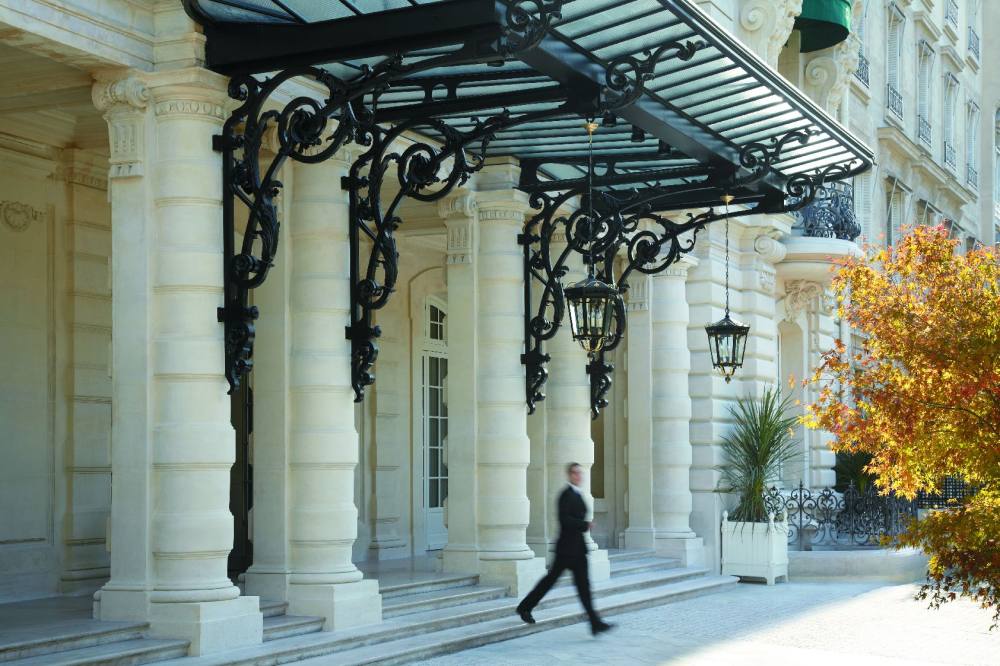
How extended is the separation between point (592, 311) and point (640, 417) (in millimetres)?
7602

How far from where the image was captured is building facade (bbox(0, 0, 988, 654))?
10.5 m

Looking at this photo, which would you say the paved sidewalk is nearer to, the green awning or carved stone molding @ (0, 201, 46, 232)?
carved stone molding @ (0, 201, 46, 232)

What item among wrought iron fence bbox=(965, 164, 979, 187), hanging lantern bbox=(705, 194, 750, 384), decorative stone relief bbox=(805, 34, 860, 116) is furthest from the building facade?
wrought iron fence bbox=(965, 164, 979, 187)

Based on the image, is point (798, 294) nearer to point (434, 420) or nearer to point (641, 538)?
point (641, 538)

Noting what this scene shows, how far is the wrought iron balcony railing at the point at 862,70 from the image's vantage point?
2796 cm

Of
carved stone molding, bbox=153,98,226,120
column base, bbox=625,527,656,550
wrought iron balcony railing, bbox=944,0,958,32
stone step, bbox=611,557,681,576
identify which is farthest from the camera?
wrought iron balcony railing, bbox=944,0,958,32

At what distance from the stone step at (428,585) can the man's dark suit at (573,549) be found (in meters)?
1.39

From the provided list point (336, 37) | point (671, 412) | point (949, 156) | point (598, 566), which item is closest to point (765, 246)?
point (671, 412)

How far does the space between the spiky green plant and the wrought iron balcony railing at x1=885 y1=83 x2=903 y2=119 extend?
11691 mm

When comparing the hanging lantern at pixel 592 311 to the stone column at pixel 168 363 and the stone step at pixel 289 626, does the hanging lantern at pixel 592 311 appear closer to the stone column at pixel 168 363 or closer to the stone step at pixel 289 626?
the stone step at pixel 289 626

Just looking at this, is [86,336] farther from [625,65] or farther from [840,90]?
[840,90]

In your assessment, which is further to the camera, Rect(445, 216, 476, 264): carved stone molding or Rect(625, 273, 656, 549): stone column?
Rect(625, 273, 656, 549): stone column

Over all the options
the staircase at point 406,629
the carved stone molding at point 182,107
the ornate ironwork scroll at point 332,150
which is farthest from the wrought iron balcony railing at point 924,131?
the carved stone molding at point 182,107

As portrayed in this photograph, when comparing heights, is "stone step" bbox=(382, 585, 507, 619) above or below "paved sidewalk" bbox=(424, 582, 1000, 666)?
above
